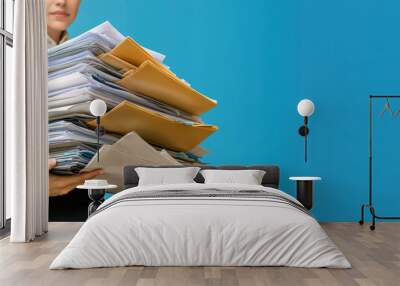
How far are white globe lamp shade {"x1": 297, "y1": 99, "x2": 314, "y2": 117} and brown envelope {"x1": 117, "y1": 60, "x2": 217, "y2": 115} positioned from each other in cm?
104

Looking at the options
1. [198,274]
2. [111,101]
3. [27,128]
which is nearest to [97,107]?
[111,101]

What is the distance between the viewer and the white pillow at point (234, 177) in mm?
6312

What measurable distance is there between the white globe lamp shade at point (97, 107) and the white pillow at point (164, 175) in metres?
0.77

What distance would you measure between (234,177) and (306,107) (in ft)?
3.96

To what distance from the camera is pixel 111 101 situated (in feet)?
21.8

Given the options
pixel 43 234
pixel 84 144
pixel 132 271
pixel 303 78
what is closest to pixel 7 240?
pixel 43 234

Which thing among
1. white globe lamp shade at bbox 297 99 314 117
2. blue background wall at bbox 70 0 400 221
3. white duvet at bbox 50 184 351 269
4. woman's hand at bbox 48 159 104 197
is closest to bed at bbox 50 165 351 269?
white duvet at bbox 50 184 351 269

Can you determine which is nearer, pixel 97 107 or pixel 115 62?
pixel 97 107

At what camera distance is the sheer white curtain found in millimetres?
5508

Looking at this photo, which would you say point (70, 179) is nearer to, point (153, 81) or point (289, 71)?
point (153, 81)

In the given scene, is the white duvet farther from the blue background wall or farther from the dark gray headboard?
the blue background wall

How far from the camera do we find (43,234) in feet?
19.6

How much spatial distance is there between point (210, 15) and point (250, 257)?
3.59 meters

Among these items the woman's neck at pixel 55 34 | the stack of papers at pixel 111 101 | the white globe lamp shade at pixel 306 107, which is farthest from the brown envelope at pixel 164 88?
Answer: the white globe lamp shade at pixel 306 107
